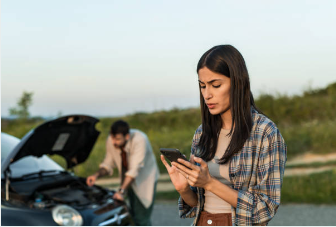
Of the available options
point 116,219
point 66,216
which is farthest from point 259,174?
point 116,219

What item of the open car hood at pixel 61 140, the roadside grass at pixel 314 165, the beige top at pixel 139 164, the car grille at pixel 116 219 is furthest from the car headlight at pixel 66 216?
the roadside grass at pixel 314 165

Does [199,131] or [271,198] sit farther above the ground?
[199,131]

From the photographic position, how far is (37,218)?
424 cm

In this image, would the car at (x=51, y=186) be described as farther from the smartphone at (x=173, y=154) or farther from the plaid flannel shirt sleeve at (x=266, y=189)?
the plaid flannel shirt sleeve at (x=266, y=189)

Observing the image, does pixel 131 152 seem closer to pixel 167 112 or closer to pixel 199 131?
pixel 199 131

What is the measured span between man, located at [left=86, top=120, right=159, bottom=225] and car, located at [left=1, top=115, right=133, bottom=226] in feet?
1.74

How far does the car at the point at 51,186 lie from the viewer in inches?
170

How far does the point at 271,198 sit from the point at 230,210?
22cm

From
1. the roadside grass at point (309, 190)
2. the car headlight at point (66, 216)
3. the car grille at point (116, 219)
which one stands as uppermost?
the car headlight at point (66, 216)

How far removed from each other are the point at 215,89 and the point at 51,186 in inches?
120

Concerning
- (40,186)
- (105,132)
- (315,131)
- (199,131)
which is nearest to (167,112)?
(105,132)

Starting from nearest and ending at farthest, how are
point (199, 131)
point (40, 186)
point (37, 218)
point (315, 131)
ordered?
point (199, 131) → point (37, 218) → point (40, 186) → point (315, 131)

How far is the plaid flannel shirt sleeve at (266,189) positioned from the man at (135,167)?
3792 millimetres

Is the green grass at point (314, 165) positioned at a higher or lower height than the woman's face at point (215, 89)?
lower
